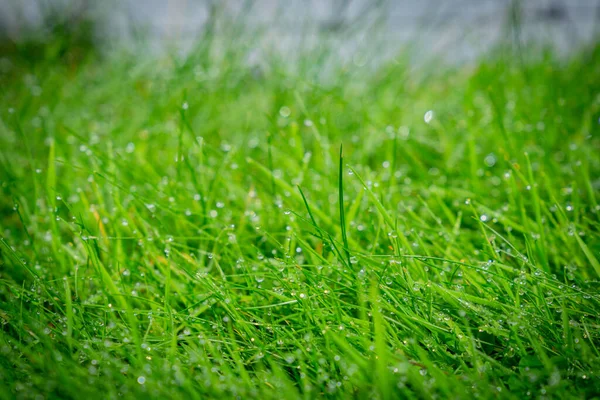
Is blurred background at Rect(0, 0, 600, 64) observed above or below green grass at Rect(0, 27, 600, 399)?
above

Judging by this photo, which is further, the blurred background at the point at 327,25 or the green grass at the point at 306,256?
the blurred background at the point at 327,25

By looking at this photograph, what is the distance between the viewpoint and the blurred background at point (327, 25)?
197 centimetres

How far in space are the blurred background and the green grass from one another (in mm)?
443

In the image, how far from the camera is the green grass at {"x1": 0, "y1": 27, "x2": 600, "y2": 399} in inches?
27.0

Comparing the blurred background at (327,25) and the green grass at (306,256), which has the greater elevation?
the blurred background at (327,25)

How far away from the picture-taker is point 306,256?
3.12ft

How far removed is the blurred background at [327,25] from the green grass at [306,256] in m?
0.44

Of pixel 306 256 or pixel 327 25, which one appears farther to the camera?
pixel 327 25

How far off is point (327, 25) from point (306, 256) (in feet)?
5.21

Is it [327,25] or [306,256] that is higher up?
[327,25]

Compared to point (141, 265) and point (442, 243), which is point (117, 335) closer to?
point (141, 265)

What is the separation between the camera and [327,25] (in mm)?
2145

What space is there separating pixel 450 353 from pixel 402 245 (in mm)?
238

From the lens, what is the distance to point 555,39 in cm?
225
